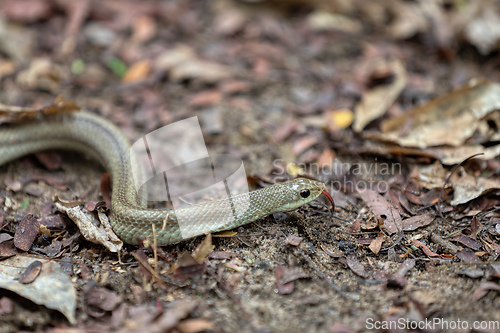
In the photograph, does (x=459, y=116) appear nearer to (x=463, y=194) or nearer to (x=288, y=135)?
(x=463, y=194)

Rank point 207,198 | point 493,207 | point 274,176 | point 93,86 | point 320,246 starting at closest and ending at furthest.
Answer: point 320,246, point 493,207, point 207,198, point 274,176, point 93,86

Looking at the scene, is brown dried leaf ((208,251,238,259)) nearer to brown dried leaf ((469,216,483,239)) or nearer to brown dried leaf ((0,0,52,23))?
brown dried leaf ((469,216,483,239))

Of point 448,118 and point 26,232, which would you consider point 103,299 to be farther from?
point 448,118

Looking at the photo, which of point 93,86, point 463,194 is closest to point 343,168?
point 463,194

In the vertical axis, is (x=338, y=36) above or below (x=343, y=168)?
above

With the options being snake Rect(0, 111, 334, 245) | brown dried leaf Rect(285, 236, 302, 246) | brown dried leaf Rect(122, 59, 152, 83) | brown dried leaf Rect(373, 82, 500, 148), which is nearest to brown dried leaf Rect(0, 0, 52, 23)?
brown dried leaf Rect(122, 59, 152, 83)

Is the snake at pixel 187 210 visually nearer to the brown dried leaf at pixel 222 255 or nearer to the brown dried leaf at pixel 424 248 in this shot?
the brown dried leaf at pixel 222 255

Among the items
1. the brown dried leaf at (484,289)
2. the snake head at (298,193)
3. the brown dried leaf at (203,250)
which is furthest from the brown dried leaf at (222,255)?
the brown dried leaf at (484,289)
